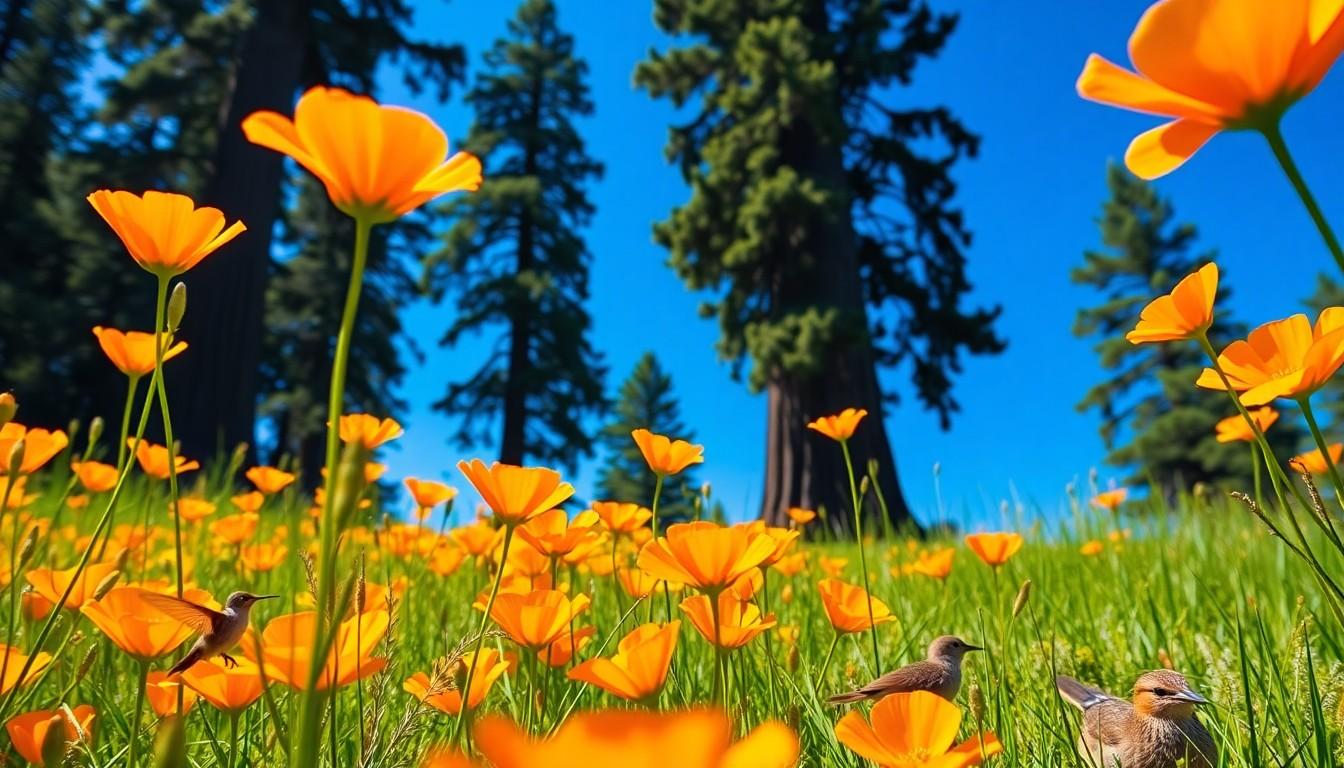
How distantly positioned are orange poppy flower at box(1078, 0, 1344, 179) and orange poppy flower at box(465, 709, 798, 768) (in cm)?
54

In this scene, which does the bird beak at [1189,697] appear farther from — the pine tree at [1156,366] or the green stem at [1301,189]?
the pine tree at [1156,366]

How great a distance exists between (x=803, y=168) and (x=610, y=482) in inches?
713

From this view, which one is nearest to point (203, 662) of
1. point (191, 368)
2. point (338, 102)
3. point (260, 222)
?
point (338, 102)

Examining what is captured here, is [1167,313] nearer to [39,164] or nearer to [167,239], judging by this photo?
[167,239]

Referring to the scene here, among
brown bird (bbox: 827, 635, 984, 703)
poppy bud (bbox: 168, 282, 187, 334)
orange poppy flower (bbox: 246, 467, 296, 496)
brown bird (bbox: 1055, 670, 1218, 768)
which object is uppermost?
orange poppy flower (bbox: 246, 467, 296, 496)

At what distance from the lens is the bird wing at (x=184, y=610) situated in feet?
2.31

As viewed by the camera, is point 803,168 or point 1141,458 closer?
point 803,168

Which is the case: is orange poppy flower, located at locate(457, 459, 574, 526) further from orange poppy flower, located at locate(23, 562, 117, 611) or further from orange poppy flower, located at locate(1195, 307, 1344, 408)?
orange poppy flower, located at locate(1195, 307, 1344, 408)

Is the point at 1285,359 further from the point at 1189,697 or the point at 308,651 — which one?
the point at 308,651

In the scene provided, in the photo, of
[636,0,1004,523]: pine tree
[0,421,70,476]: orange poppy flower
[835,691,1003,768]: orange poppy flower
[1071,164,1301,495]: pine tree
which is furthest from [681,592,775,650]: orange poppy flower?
[1071,164,1301,495]: pine tree

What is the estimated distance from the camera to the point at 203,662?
0.73 metres

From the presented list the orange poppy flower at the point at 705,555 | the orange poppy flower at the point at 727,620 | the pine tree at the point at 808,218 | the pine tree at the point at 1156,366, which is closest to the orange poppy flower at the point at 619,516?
the orange poppy flower at the point at 727,620

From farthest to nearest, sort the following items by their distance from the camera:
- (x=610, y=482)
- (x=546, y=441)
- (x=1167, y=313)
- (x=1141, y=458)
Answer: (x=610, y=482)
(x=1141, y=458)
(x=546, y=441)
(x=1167, y=313)

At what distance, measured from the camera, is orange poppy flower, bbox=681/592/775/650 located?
2.84 ft
